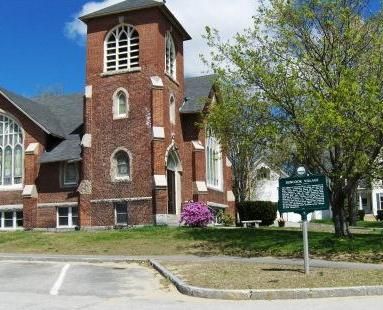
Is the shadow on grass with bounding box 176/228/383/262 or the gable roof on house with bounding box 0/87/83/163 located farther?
the gable roof on house with bounding box 0/87/83/163

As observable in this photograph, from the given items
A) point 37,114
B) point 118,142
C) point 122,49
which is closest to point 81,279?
point 118,142

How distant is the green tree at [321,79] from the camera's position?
17.9m

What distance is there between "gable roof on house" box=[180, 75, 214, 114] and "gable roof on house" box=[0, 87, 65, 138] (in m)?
7.45

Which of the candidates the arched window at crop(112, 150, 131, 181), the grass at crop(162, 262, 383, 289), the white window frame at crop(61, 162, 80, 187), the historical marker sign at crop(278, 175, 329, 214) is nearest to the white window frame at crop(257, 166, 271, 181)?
the arched window at crop(112, 150, 131, 181)

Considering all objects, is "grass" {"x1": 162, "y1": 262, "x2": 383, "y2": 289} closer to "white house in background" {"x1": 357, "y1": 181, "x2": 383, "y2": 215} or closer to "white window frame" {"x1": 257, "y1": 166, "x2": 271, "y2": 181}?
"white window frame" {"x1": 257, "y1": 166, "x2": 271, "y2": 181}

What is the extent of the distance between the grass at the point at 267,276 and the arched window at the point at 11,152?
20.2 meters

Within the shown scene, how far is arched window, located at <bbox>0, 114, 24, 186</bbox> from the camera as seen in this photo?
33.7 metres

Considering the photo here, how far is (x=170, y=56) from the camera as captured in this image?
1304 inches

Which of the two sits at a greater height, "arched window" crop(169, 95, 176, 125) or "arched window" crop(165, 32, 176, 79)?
"arched window" crop(165, 32, 176, 79)

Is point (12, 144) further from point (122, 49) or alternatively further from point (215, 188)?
point (215, 188)

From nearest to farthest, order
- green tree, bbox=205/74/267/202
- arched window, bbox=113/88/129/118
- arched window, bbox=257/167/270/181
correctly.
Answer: green tree, bbox=205/74/267/202 < arched window, bbox=113/88/129/118 < arched window, bbox=257/167/270/181

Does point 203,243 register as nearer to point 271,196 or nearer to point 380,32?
point 380,32

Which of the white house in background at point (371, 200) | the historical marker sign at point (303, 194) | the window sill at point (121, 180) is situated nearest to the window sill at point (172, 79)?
the window sill at point (121, 180)

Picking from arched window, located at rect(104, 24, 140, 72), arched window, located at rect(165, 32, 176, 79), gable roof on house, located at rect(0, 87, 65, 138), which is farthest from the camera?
gable roof on house, located at rect(0, 87, 65, 138)
